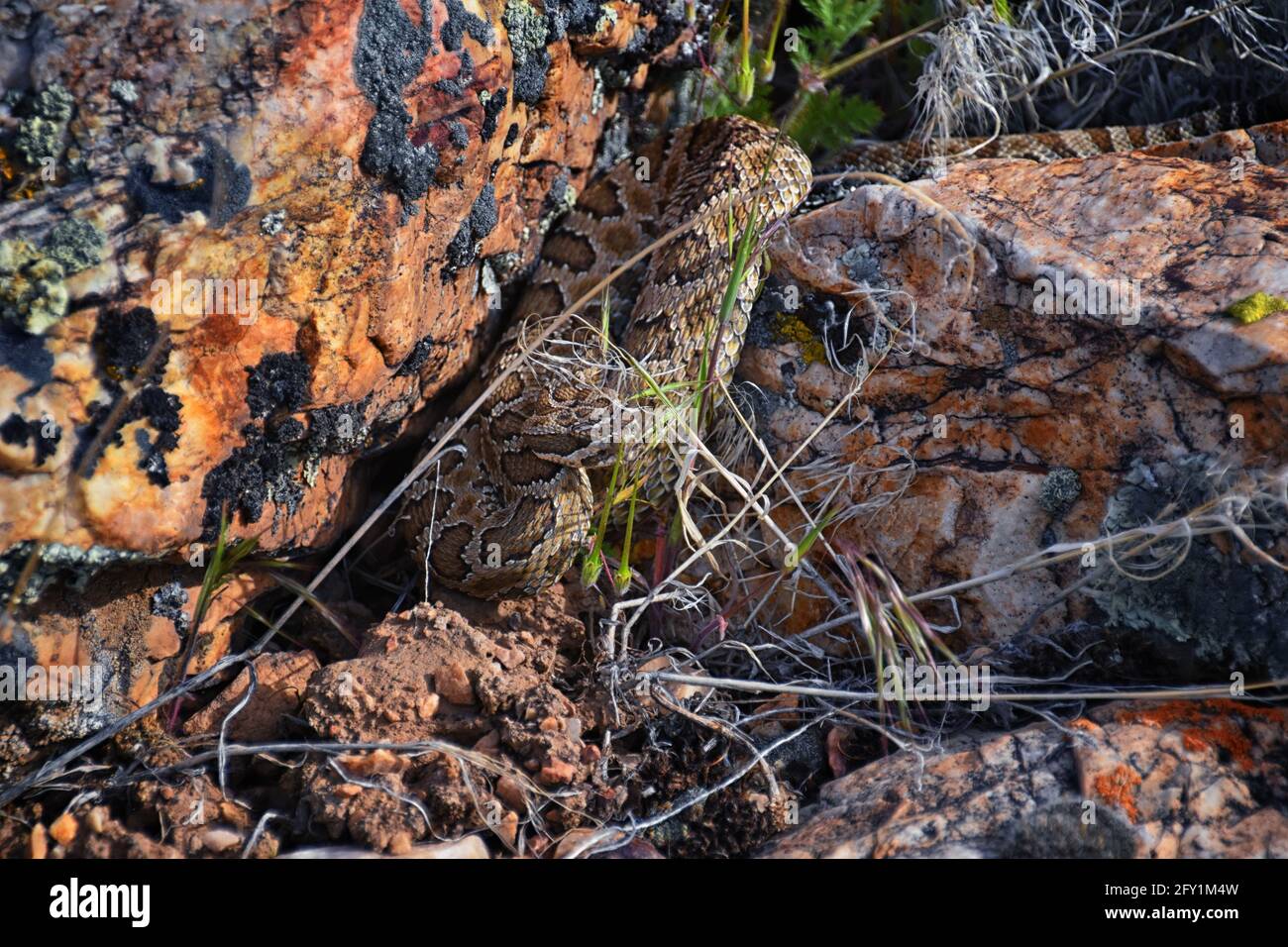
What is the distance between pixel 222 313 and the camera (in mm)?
3201

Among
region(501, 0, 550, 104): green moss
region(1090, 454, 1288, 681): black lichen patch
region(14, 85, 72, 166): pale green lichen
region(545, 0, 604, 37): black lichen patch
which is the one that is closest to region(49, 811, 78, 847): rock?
region(14, 85, 72, 166): pale green lichen

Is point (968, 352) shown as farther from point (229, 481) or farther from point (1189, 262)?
point (229, 481)

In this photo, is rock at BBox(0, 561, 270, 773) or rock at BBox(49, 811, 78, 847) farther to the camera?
rock at BBox(0, 561, 270, 773)

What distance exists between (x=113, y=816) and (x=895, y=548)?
9.53 ft

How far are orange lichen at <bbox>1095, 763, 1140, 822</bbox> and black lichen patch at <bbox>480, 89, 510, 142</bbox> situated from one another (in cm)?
309

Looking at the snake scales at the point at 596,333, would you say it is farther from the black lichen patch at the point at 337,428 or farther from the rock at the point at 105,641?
the rock at the point at 105,641

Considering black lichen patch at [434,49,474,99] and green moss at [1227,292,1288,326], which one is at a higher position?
black lichen patch at [434,49,474,99]

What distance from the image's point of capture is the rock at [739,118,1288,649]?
11.1ft

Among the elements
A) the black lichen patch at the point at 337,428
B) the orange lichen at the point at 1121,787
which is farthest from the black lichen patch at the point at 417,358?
the orange lichen at the point at 1121,787

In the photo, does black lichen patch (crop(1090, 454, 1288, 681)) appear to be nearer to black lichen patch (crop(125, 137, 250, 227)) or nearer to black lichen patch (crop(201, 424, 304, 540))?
black lichen patch (crop(201, 424, 304, 540))

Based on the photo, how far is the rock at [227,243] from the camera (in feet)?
9.77

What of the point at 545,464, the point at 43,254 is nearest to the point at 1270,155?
the point at 545,464

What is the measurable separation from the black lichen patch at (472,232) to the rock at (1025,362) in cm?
127

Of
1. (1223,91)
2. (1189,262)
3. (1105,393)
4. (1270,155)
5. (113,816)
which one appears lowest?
(113,816)
